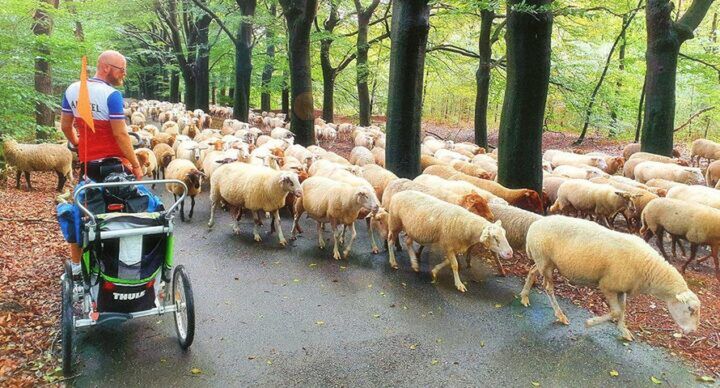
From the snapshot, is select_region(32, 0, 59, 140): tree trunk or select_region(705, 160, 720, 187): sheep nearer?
select_region(32, 0, 59, 140): tree trunk

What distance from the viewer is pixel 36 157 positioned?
10.3 metres

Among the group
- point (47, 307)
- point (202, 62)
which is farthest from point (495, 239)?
point (202, 62)

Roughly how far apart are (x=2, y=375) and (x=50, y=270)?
8.47 ft

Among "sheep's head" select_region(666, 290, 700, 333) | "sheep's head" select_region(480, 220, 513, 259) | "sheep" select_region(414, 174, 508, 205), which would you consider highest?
"sheep" select_region(414, 174, 508, 205)

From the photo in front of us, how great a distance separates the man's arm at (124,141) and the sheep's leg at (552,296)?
4.78 meters

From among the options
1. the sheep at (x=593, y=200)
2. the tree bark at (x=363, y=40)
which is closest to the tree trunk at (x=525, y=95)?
the sheep at (x=593, y=200)

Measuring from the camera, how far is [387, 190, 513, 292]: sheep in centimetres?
600

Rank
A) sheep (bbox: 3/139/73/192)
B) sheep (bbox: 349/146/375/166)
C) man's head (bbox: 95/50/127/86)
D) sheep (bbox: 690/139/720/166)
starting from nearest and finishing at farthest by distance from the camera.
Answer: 1. man's head (bbox: 95/50/127/86)
2. sheep (bbox: 3/139/73/192)
3. sheep (bbox: 349/146/375/166)
4. sheep (bbox: 690/139/720/166)

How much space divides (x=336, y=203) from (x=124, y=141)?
12.2ft

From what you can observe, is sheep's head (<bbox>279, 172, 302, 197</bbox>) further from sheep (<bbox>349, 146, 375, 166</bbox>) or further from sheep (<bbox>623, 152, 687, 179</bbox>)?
sheep (<bbox>623, 152, 687, 179</bbox>)

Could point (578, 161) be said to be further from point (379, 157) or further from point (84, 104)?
point (84, 104)

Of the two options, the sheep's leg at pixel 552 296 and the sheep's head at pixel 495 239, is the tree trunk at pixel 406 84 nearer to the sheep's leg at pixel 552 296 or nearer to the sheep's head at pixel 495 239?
the sheep's head at pixel 495 239

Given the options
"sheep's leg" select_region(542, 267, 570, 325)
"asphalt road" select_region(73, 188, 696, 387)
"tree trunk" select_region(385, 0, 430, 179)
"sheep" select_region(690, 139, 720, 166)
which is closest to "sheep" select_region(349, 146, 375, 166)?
"tree trunk" select_region(385, 0, 430, 179)

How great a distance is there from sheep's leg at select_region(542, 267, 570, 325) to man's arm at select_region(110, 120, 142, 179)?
4783 mm
